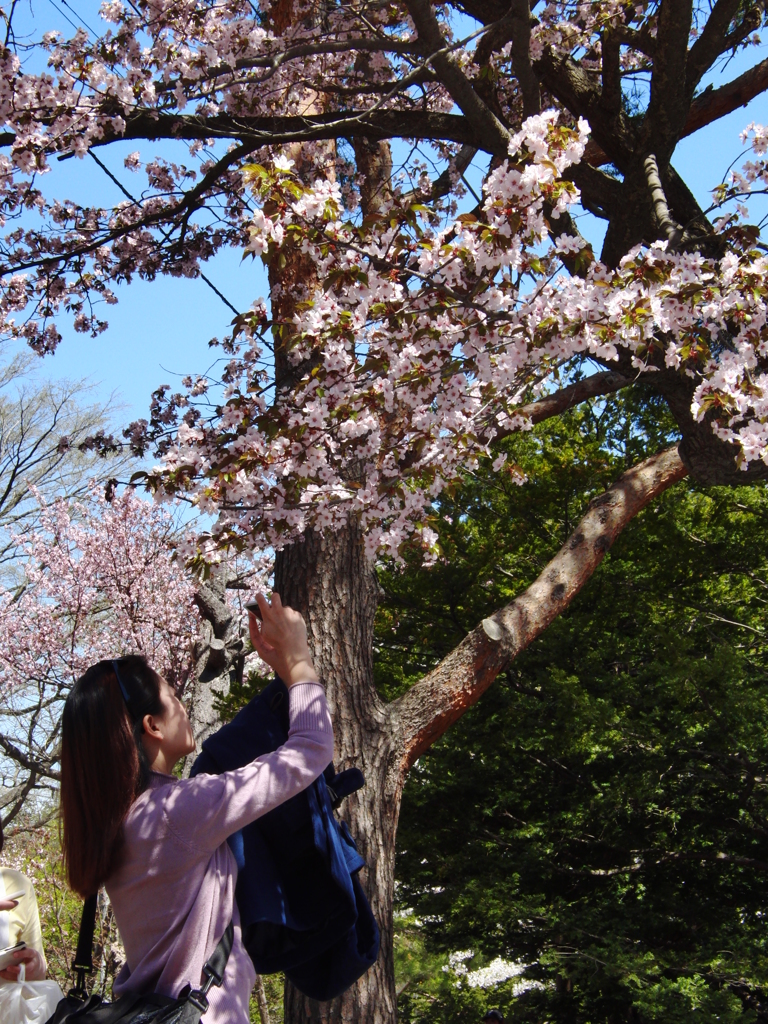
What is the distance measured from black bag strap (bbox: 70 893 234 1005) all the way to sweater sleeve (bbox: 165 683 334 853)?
0.46 feet

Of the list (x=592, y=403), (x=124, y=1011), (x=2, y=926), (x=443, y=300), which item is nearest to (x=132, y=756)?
(x=124, y=1011)

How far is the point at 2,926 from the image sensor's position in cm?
236

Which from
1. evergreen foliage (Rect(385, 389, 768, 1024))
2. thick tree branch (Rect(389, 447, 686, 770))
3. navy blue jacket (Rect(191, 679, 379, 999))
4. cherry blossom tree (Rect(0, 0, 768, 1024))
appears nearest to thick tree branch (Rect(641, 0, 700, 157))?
cherry blossom tree (Rect(0, 0, 768, 1024))

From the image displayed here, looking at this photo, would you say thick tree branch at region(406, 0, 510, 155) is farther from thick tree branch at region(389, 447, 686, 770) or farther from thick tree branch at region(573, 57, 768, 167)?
thick tree branch at region(389, 447, 686, 770)

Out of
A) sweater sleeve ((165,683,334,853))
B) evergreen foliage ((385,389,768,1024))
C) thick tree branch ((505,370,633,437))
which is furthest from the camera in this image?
evergreen foliage ((385,389,768,1024))

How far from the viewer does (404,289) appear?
3.33 meters

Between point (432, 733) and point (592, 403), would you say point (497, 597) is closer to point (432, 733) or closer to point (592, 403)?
point (592, 403)

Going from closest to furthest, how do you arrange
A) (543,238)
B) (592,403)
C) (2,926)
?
(2,926) → (543,238) → (592,403)

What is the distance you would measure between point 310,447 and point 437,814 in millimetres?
4227

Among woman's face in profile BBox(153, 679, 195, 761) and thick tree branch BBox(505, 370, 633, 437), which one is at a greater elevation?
thick tree branch BBox(505, 370, 633, 437)

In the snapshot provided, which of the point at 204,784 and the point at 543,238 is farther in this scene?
the point at 543,238

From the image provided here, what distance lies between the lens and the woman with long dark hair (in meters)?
1.23

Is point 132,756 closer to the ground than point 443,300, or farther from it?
closer to the ground

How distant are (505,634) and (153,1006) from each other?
3260 millimetres
